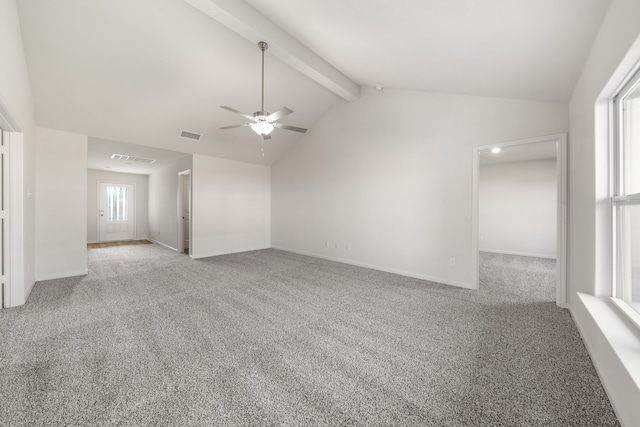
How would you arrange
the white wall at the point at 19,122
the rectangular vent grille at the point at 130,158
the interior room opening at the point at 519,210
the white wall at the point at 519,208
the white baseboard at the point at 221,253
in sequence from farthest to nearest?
the rectangular vent grille at the point at 130,158
the white wall at the point at 519,208
the white baseboard at the point at 221,253
the interior room opening at the point at 519,210
the white wall at the point at 19,122

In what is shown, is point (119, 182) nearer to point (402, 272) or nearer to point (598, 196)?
point (402, 272)

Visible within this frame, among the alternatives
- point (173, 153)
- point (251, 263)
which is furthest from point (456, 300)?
point (173, 153)

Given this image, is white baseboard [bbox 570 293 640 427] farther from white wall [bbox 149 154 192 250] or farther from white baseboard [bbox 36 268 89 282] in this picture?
white wall [bbox 149 154 192 250]

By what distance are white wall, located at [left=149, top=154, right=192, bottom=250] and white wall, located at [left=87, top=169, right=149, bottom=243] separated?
482 millimetres

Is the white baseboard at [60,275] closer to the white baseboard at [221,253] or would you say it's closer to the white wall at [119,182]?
the white baseboard at [221,253]

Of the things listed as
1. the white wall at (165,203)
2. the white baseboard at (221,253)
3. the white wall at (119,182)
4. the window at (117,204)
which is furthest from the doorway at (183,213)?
the window at (117,204)

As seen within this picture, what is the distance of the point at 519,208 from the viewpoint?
666 centimetres

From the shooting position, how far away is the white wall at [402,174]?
12.1ft

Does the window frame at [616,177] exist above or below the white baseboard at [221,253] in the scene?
above

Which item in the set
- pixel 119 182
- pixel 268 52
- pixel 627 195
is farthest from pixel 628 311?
pixel 119 182

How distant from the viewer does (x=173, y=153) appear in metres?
6.15

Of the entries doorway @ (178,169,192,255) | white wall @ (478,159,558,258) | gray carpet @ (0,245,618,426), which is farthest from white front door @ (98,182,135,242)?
white wall @ (478,159,558,258)

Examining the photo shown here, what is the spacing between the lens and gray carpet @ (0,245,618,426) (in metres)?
1.48

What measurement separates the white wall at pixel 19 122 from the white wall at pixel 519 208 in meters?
7.90
